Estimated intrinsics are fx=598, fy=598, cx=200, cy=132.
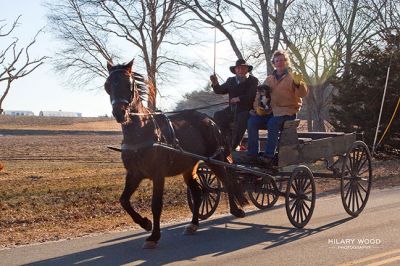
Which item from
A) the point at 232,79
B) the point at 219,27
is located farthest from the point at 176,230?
the point at 219,27

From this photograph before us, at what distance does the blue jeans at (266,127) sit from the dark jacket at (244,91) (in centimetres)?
34

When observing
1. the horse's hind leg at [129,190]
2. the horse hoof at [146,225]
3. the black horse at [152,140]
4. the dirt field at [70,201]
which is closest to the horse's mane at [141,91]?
the black horse at [152,140]

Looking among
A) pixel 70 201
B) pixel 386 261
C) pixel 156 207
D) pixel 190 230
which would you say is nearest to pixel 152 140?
pixel 156 207

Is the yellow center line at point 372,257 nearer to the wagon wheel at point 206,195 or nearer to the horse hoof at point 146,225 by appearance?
the horse hoof at point 146,225

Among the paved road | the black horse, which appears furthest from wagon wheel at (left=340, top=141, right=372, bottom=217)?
the black horse

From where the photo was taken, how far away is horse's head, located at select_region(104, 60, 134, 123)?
7.41 m

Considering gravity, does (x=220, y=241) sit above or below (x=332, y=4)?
below

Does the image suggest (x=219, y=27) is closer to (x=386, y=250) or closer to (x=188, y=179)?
(x=188, y=179)

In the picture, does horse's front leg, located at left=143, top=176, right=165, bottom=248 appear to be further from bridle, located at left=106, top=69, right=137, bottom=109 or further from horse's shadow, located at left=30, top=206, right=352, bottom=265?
bridle, located at left=106, top=69, right=137, bottom=109

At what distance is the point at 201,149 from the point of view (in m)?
9.20

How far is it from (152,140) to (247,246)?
1.96 meters

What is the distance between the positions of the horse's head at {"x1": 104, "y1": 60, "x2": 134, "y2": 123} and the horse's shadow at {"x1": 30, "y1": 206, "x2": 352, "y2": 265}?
176 cm

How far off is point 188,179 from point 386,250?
3.25 meters

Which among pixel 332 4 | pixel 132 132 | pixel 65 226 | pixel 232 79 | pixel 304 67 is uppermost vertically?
pixel 332 4
